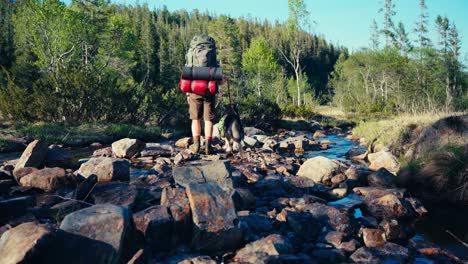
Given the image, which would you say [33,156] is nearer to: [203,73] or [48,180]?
[48,180]

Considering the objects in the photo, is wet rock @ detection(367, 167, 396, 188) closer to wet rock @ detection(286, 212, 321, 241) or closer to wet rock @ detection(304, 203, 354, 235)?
wet rock @ detection(304, 203, 354, 235)

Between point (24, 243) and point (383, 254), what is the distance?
3333mm

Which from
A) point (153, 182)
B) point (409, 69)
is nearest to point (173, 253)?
point (153, 182)

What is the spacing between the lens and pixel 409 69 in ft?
139

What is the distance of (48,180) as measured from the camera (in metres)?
5.18

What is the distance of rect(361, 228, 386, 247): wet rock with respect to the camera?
4154 mm

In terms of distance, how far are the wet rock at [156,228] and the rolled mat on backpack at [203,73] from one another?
4.09 metres

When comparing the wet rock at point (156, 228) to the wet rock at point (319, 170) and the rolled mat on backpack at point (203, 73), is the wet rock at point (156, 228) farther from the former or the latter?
the wet rock at point (319, 170)

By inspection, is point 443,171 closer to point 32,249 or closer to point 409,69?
point 32,249

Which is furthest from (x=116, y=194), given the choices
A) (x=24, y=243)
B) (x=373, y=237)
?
(x=373, y=237)

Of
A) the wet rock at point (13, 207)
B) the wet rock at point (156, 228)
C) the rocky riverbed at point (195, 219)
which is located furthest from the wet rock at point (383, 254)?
the wet rock at point (13, 207)

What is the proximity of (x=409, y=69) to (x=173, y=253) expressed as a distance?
45.1 m

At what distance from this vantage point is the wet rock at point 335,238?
405cm

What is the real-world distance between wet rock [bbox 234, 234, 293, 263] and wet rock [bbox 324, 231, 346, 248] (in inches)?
25.5
